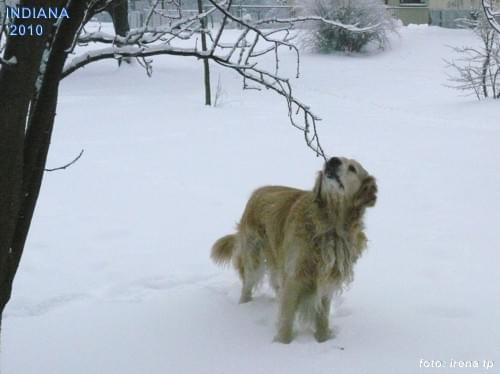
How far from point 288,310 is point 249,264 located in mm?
780

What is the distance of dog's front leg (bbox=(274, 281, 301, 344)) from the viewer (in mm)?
4160

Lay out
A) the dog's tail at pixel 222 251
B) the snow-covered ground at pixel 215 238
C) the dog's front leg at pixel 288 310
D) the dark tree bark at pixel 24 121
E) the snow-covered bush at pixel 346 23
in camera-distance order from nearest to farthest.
A: the dark tree bark at pixel 24 121 → the snow-covered ground at pixel 215 238 → the dog's front leg at pixel 288 310 → the dog's tail at pixel 222 251 → the snow-covered bush at pixel 346 23

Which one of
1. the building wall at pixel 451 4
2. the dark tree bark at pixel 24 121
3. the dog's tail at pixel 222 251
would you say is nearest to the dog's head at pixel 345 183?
the dog's tail at pixel 222 251

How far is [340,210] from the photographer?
157 inches

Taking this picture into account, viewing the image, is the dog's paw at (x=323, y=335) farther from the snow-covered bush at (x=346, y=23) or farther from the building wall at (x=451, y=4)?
the building wall at (x=451, y=4)

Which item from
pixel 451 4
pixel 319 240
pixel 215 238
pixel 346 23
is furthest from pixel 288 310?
pixel 451 4

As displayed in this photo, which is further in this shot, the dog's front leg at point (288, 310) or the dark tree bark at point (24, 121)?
the dog's front leg at point (288, 310)

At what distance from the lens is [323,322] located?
4238 millimetres

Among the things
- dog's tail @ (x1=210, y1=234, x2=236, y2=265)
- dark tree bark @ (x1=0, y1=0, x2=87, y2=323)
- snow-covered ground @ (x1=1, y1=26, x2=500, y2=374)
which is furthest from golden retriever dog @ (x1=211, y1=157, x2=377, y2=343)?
dark tree bark @ (x1=0, y1=0, x2=87, y2=323)

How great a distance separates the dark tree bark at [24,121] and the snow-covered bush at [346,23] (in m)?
23.0

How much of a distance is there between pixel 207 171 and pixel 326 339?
5330 millimetres

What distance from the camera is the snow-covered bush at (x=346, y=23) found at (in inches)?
988

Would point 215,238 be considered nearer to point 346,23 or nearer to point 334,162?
point 334,162

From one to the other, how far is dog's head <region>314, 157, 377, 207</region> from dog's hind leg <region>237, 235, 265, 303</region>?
97 cm
